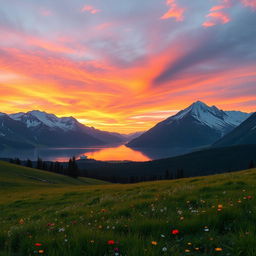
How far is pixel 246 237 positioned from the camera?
13.6 feet

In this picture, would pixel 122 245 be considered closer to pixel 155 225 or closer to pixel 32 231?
pixel 155 225

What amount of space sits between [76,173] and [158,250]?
342 ft

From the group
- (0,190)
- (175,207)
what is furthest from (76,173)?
(175,207)

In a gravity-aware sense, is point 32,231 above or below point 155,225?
below

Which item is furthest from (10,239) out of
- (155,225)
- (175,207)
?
(175,207)

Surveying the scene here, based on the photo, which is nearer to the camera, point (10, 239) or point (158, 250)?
point (158, 250)

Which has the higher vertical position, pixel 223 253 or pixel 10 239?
pixel 223 253

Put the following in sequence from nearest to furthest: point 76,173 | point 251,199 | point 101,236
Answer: point 101,236 → point 251,199 → point 76,173

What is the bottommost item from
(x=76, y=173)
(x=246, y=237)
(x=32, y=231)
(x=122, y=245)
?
(x=76, y=173)

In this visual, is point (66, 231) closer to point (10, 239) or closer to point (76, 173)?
point (10, 239)

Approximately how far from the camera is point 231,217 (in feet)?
18.7

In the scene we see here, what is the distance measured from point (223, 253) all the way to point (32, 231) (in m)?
4.76

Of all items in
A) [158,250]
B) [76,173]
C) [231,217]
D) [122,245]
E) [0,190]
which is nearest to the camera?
[158,250]

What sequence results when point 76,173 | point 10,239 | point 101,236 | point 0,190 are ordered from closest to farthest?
point 101,236 → point 10,239 → point 0,190 → point 76,173
